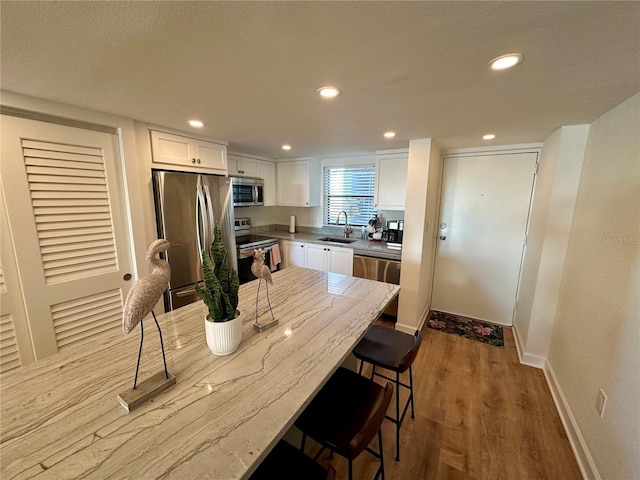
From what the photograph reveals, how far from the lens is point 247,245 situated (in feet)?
11.4

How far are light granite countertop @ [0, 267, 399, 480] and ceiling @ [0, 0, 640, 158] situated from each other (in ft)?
4.20

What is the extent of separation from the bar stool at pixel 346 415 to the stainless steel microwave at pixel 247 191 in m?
2.77

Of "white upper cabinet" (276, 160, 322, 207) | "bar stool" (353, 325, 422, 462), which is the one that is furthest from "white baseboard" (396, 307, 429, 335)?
"white upper cabinet" (276, 160, 322, 207)

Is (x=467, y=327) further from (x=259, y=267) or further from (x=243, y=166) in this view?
(x=243, y=166)

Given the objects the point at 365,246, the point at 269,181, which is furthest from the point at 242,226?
the point at 365,246

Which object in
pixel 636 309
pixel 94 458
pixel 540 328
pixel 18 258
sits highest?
pixel 18 258

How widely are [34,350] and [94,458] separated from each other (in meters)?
1.71

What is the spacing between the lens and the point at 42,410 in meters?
0.79

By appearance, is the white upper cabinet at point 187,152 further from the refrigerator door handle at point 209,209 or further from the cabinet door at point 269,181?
the cabinet door at point 269,181

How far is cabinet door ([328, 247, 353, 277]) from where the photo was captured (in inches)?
132

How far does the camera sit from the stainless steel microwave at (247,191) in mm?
3431

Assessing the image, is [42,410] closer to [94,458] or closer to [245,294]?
[94,458]

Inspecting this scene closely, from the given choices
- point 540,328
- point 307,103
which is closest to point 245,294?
point 307,103

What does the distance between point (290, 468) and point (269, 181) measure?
3.71m
